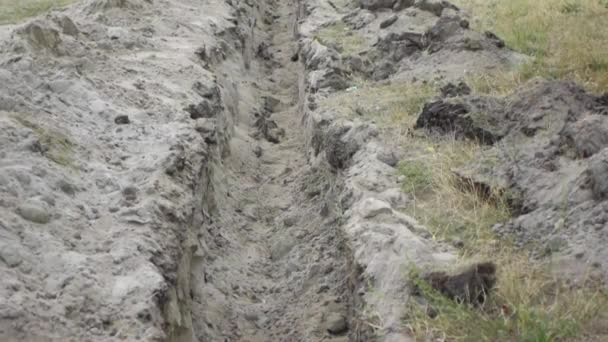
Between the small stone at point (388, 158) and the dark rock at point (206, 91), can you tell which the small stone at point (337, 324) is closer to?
the small stone at point (388, 158)

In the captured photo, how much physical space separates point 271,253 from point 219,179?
47.6 inches

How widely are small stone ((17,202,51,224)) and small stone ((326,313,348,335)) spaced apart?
7.38ft

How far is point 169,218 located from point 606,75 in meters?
4.27

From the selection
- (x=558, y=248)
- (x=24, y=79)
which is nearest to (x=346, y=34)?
(x=24, y=79)

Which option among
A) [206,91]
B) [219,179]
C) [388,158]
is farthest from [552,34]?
[219,179]

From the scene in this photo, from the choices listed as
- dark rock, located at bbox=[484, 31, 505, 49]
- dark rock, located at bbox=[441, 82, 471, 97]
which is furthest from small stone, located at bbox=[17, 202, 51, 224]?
dark rock, located at bbox=[484, 31, 505, 49]

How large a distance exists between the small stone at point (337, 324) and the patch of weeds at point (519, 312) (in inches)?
55.2

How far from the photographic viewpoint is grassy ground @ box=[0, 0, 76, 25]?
12.8m

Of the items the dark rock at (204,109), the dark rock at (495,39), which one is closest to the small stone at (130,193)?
the dark rock at (204,109)

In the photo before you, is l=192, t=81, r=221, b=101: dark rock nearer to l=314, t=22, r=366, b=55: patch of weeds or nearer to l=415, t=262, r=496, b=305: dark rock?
l=314, t=22, r=366, b=55: patch of weeds

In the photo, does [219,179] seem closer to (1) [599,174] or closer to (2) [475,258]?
(2) [475,258]

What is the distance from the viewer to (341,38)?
10.8m

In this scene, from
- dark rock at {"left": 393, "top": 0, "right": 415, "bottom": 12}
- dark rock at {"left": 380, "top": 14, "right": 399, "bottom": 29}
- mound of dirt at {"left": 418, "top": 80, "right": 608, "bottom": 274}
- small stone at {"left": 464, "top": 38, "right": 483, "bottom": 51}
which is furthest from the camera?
dark rock at {"left": 393, "top": 0, "right": 415, "bottom": 12}

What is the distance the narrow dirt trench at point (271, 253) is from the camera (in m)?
5.67
